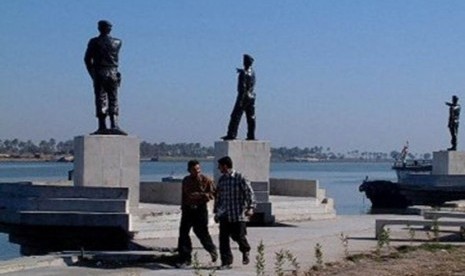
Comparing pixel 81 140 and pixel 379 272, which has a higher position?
pixel 81 140

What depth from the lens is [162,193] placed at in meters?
22.3

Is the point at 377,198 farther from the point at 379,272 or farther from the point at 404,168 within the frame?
the point at 379,272

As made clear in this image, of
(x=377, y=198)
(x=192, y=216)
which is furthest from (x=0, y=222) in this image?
(x=377, y=198)

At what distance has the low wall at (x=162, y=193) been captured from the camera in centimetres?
2186

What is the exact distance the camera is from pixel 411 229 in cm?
1895

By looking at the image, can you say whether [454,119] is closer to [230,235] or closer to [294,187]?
[294,187]

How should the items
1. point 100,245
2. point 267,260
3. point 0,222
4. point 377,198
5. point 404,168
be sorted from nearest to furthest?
point 267,260 → point 100,245 → point 0,222 → point 377,198 → point 404,168

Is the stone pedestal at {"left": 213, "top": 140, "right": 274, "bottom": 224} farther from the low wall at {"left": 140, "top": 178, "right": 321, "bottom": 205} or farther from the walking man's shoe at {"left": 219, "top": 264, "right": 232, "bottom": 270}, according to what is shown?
the walking man's shoe at {"left": 219, "top": 264, "right": 232, "bottom": 270}

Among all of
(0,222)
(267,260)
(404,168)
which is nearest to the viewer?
(267,260)

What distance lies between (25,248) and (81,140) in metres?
2.41

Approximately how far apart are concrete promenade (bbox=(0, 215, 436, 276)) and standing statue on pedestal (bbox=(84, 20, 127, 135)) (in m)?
3.47

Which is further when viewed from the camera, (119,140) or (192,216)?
(119,140)

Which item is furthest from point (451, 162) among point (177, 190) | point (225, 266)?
point (225, 266)

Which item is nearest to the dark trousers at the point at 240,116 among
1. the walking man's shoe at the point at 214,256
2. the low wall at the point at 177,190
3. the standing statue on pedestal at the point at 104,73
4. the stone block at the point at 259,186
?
the stone block at the point at 259,186
